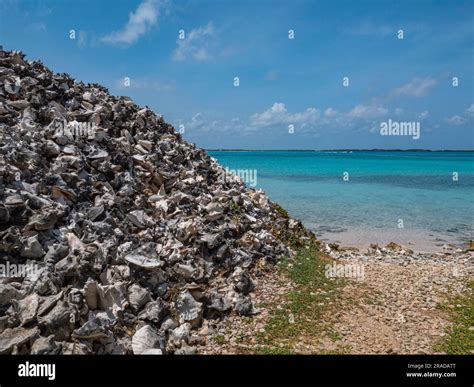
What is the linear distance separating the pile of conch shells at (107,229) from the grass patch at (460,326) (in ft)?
16.8

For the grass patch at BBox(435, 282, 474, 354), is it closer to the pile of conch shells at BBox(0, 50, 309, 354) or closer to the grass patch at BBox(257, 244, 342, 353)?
the grass patch at BBox(257, 244, 342, 353)

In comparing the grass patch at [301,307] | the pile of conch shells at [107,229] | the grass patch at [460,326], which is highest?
the pile of conch shells at [107,229]

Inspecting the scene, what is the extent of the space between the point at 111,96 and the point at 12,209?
9824 millimetres

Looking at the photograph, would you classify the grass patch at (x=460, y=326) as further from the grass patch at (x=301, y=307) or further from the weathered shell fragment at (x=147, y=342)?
the weathered shell fragment at (x=147, y=342)

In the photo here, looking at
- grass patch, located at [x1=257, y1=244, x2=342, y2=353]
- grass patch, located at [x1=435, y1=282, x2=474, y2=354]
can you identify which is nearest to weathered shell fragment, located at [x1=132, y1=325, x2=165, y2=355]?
grass patch, located at [x1=257, y1=244, x2=342, y2=353]

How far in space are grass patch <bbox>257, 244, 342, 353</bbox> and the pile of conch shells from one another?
88cm

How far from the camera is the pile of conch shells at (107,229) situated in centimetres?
756

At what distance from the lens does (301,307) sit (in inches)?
406

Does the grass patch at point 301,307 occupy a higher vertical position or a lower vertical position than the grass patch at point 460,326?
higher

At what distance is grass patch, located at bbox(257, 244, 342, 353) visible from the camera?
29.0 feet

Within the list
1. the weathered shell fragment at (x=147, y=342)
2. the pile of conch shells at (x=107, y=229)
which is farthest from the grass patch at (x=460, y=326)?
the weathered shell fragment at (x=147, y=342)

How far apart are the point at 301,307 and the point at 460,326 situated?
438 cm
